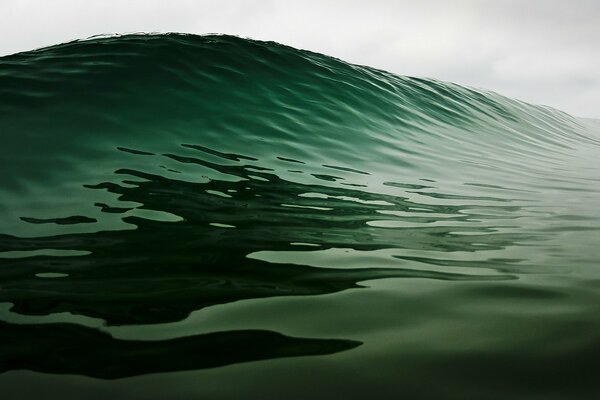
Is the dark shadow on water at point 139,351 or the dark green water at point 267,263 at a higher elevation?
the dark green water at point 267,263

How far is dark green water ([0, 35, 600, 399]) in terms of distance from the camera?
3.41 feet

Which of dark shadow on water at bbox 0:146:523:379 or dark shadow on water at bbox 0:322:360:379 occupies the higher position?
dark shadow on water at bbox 0:146:523:379

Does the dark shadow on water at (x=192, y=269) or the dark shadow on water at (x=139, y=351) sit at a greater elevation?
the dark shadow on water at (x=192, y=269)

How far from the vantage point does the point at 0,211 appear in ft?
8.82

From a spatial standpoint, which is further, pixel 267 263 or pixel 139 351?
pixel 267 263

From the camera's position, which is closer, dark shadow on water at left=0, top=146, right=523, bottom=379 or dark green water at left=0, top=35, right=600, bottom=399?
dark green water at left=0, top=35, right=600, bottom=399

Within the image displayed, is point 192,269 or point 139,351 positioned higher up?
point 192,269

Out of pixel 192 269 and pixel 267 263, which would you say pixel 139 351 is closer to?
pixel 192 269

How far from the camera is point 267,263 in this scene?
1808 mm

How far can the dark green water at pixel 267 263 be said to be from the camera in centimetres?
104

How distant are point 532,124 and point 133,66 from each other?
10.5 meters

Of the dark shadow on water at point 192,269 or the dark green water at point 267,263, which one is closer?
the dark green water at point 267,263

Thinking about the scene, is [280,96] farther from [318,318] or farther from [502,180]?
[318,318]

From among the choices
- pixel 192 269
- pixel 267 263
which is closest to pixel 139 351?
pixel 192 269
